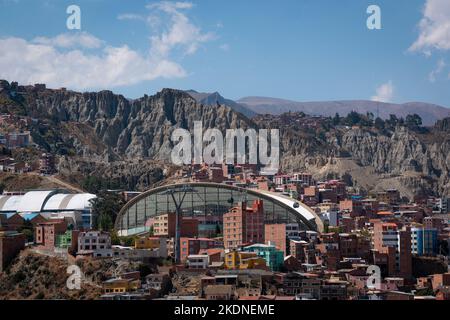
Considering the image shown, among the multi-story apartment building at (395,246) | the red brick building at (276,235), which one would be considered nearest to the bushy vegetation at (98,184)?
the red brick building at (276,235)

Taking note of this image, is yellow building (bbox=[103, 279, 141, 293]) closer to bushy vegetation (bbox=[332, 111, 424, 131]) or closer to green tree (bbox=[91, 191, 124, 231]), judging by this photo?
green tree (bbox=[91, 191, 124, 231])

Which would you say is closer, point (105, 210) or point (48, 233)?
point (48, 233)

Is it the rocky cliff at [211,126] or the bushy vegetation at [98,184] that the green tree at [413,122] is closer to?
the rocky cliff at [211,126]

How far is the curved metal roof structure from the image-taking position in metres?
59.8

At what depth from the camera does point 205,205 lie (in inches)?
2383

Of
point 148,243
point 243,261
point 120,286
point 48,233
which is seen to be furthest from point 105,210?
point 120,286

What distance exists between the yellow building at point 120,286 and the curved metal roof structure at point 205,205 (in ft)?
47.9

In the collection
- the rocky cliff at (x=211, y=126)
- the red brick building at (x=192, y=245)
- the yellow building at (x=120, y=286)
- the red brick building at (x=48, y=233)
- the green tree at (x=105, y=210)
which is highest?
the rocky cliff at (x=211, y=126)

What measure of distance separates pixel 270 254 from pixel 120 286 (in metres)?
7.21

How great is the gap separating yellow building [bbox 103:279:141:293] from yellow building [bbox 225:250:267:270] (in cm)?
423

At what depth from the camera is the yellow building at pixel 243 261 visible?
46938 millimetres

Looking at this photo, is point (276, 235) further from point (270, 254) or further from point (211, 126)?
point (211, 126)

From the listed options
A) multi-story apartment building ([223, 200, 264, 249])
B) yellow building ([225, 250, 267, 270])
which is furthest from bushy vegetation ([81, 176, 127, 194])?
yellow building ([225, 250, 267, 270])
